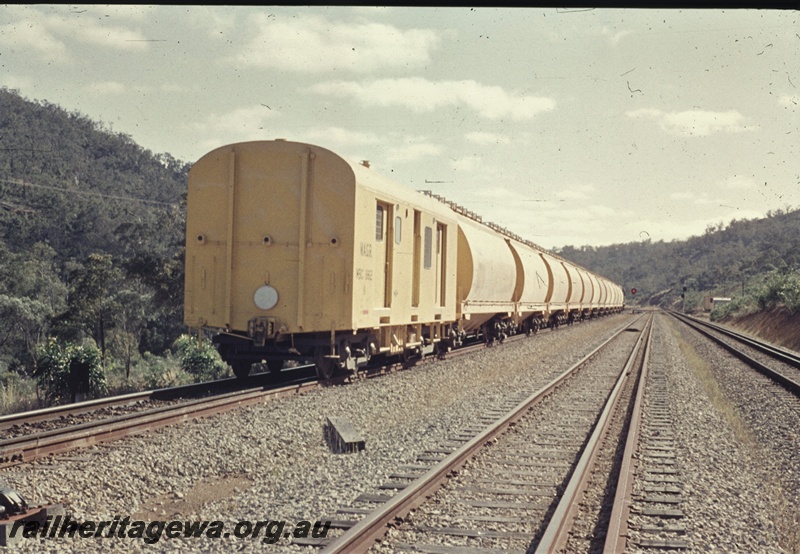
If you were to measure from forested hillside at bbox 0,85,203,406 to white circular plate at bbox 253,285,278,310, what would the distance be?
20484mm

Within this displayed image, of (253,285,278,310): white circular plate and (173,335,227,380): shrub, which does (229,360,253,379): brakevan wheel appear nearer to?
(253,285,278,310): white circular plate

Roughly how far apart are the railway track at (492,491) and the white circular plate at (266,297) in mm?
4008

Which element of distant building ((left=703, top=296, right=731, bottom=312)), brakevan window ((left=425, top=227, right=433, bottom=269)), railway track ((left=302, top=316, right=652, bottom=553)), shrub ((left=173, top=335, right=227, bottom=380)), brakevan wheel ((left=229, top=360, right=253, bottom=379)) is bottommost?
shrub ((left=173, top=335, right=227, bottom=380))

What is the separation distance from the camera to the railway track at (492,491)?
17.1ft

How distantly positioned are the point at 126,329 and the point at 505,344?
28.8 m

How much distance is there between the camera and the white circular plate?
12031 millimetres

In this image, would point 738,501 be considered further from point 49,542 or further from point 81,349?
point 81,349

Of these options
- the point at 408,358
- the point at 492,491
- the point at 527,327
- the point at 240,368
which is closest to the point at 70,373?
the point at 240,368

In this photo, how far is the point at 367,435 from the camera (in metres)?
9.41

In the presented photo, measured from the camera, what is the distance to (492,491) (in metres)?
6.57

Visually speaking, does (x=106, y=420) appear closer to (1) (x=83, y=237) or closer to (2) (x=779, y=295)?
(2) (x=779, y=295)

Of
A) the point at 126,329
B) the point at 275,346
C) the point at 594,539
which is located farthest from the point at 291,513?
the point at 126,329

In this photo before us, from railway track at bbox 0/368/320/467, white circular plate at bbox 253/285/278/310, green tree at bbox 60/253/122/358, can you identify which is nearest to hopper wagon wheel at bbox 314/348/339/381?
railway track at bbox 0/368/320/467

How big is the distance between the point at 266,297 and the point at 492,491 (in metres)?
6.43
